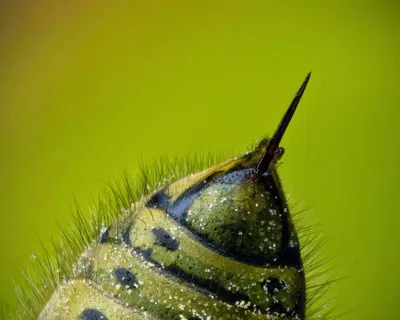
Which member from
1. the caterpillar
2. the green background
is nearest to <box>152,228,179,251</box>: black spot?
the caterpillar

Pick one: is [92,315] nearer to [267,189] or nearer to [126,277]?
[126,277]

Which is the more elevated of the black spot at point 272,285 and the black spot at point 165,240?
the black spot at point 165,240

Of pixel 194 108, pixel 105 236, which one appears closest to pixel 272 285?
pixel 105 236

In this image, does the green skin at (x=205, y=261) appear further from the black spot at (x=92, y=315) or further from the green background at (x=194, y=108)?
the green background at (x=194, y=108)

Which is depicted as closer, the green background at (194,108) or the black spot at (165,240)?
the black spot at (165,240)

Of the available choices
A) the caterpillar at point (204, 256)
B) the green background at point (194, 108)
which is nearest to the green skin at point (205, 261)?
the caterpillar at point (204, 256)

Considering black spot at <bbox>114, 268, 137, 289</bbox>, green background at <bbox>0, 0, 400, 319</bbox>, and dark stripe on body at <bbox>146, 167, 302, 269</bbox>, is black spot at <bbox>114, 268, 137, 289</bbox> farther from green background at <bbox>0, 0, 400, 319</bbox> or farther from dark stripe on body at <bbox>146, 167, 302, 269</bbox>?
green background at <bbox>0, 0, 400, 319</bbox>
